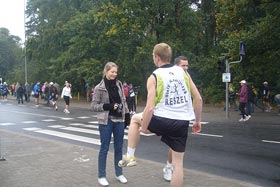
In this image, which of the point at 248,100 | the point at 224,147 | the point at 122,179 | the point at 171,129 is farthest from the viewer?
the point at 248,100

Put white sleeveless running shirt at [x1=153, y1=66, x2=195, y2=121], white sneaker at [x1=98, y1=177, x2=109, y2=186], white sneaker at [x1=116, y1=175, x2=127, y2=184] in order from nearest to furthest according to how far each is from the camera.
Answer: white sleeveless running shirt at [x1=153, y1=66, x2=195, y2=121]
white sneaker at [x1=98, y1=177, x2=109, y2=186]
white sneaker at [x1=116, y1=175, x2=127, y2=184]

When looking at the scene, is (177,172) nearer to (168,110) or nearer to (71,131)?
(168,110)

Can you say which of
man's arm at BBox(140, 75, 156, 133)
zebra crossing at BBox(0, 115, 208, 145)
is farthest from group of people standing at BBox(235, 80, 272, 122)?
man's arm at BBox(140, 75, 156, 133)

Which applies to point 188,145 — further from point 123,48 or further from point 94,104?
point 123,48

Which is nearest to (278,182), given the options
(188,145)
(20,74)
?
(188,145)

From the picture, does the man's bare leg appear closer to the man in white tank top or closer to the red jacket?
the man in white tank top

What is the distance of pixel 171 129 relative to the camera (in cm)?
431

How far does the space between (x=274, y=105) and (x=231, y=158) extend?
1623cm

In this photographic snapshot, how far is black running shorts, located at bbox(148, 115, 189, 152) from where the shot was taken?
14.1 ft

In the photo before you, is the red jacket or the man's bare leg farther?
the red jacket

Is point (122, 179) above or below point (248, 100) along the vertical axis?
below

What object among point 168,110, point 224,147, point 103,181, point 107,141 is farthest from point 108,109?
point 224,147

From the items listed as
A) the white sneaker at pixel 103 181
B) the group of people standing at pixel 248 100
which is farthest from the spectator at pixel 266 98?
the white sneaker at pixel 103 181

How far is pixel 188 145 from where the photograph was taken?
10125 mm
